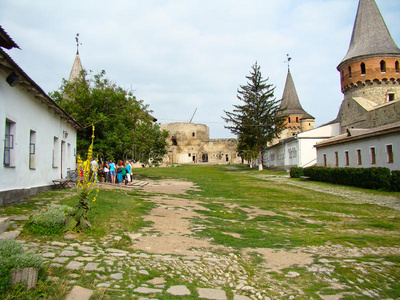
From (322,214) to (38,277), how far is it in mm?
9548

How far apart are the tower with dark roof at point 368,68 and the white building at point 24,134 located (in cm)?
3123

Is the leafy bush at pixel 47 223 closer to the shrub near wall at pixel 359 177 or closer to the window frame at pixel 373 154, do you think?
the shrub near wall at pixel 359 177

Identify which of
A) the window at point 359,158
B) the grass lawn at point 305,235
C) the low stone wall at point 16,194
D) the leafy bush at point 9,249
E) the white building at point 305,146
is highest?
the white building at point 305,146

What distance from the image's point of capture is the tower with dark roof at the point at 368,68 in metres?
35.6

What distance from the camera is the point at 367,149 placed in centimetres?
2369

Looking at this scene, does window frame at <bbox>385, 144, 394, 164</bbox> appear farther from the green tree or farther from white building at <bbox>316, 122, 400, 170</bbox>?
the green tree

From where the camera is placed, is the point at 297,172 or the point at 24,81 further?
the point at 297,172

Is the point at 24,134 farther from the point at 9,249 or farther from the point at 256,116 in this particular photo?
the point at 256,116

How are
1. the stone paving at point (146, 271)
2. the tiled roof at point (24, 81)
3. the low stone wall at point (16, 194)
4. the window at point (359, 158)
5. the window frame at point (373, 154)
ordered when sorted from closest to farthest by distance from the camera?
1. the stone paving at point (146, 271)
2. the tiled roof at point (24, 81)
3. the low stone wall at point (16, 194)
4. the window frame at point (373, 154)
5. the window at point (359, 158)

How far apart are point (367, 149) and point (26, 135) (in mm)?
22621

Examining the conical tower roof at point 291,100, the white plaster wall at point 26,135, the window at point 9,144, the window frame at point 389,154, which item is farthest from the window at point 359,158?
the conical tower roof at point 291,100

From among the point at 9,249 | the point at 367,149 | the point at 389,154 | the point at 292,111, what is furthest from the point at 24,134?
the point at 292,111

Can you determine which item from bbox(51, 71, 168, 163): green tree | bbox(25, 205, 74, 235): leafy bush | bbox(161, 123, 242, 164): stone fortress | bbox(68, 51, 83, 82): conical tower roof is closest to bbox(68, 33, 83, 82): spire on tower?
bbox(68, 51, 83, 82): conical tower roof

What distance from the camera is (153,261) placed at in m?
5.13
